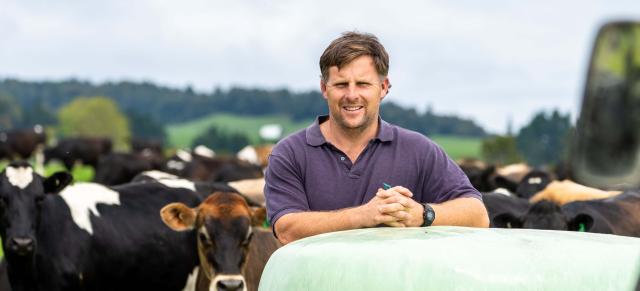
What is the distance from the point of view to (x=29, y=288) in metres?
6.70

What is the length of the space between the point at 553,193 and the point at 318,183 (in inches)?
305

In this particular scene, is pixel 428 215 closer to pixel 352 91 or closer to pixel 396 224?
pixel 396 224

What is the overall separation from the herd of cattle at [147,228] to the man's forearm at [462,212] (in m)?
3.48

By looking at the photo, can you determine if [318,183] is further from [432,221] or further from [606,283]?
[606,283]

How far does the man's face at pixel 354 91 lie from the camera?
278cm

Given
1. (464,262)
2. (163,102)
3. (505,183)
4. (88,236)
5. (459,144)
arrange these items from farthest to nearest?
(163,102) < (459,144) < (505,183) < (88,236) < (464,262)

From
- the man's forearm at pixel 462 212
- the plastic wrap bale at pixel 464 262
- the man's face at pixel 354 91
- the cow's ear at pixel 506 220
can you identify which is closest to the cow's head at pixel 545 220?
the cow's ear at pixel 506 220

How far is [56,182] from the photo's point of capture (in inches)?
273

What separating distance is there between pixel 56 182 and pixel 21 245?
2.01 feet

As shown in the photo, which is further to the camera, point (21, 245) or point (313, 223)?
point (21, 245)

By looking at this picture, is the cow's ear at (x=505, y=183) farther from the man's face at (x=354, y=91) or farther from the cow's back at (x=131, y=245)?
the man's face at (x=354, y=91)

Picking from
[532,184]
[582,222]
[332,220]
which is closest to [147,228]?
[582,222]

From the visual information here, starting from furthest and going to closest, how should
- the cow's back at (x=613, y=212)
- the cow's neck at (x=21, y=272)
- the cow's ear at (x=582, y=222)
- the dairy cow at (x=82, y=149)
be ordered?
the dairy cow at (x=82, y=149), the cow's back at (x=613, y=212), the cow's ear at (x=582, y=222), the cow's neck at (x=21, y=272)

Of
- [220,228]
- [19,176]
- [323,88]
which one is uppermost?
[323,88]
